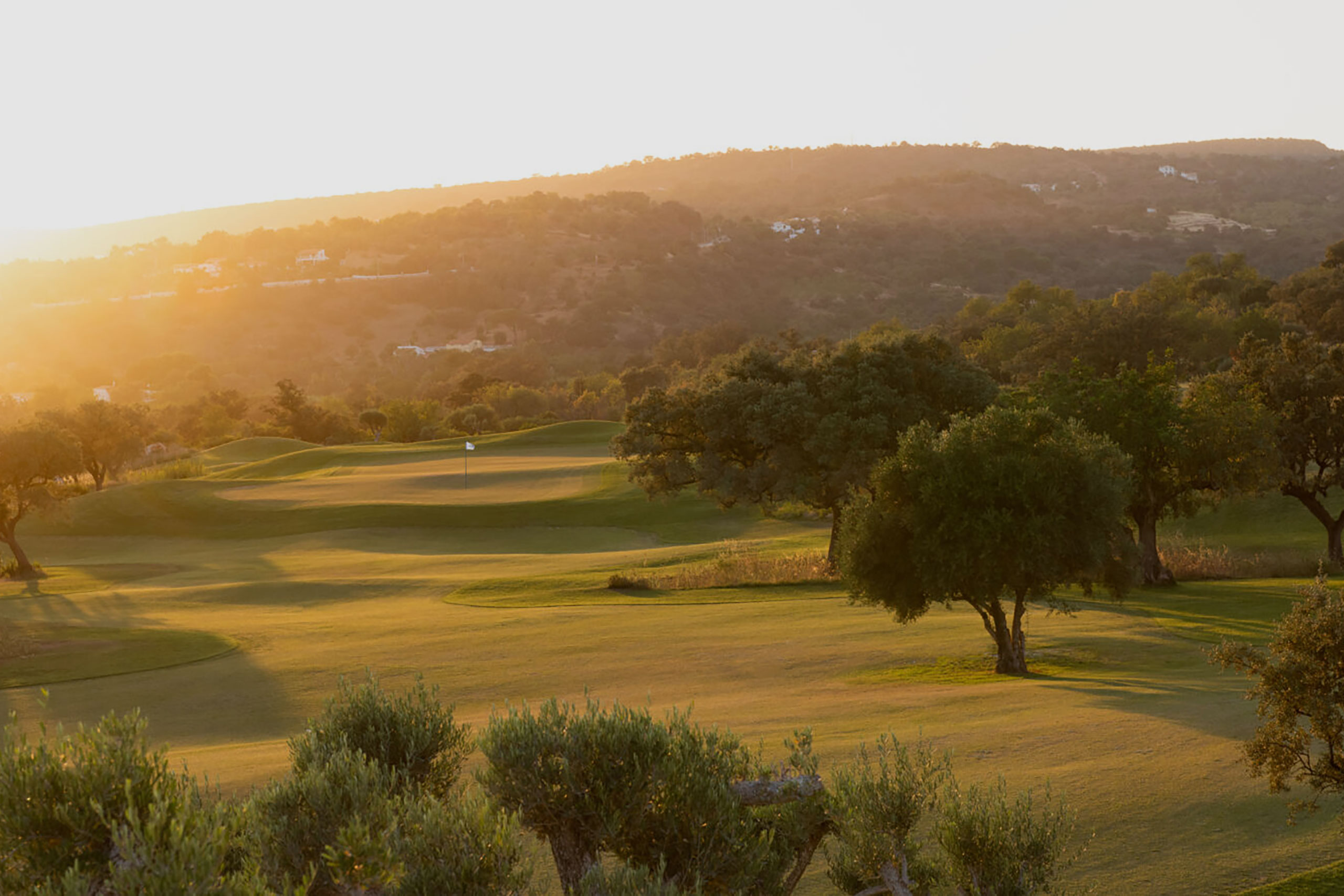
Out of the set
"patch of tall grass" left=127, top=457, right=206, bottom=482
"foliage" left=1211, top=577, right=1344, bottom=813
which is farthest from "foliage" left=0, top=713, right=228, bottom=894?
"patch of tall grass" left=127, top=457, right=206, bottom=482

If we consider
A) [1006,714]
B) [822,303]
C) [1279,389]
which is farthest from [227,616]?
[822,303]

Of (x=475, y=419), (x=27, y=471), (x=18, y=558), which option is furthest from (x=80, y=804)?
(x=475, y=419)

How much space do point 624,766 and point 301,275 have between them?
181134mm

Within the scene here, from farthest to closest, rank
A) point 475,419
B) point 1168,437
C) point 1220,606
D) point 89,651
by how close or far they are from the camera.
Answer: point 475,419, point 1168,437, point 1220,606, point 89,651

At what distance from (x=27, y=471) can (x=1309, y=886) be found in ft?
146

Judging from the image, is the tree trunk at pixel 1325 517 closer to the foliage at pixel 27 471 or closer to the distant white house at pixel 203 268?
the foliage at pixel 27 471

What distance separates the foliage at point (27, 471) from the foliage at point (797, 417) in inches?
868

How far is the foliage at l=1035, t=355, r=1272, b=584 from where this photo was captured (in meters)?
29.5

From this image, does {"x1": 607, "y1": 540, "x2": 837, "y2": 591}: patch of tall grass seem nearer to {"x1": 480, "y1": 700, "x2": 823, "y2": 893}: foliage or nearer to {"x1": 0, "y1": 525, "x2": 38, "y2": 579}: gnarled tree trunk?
{"x1": 0, "y1": 525, "x2": 38, "y2": 579}: gnarled tree trunk

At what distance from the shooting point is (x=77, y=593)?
37.7 m

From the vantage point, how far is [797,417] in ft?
117

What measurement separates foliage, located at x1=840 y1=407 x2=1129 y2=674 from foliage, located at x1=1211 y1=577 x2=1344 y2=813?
8.57 metres

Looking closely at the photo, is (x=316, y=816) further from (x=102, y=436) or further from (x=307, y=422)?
(x=307, y=422)

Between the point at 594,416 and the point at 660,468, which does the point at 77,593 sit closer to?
the point at 660,468
